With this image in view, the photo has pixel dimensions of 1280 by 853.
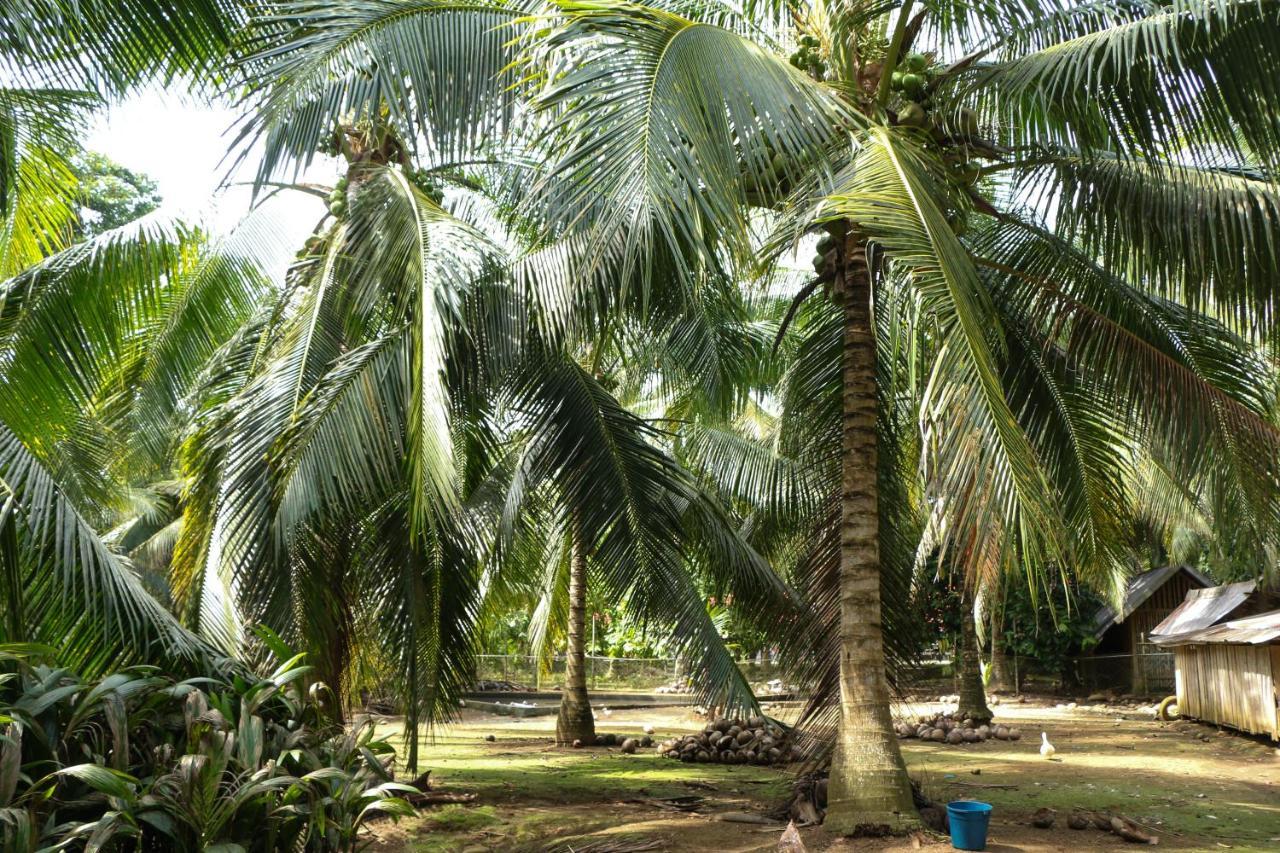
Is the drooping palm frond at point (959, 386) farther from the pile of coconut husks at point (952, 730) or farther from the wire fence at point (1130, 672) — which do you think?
the wire fence at point (1130, 672)

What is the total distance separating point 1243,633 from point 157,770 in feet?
46.9

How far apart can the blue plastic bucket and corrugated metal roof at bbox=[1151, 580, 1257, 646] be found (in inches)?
490

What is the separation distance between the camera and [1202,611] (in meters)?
19.9

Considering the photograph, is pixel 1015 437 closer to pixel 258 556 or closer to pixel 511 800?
pixel 258 556

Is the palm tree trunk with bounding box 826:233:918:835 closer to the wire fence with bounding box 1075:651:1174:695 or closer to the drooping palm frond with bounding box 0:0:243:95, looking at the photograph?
the drooping palm frond with bounding box 0:0:243:95

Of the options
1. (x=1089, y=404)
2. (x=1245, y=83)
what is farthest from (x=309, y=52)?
(x=1089, y=404)

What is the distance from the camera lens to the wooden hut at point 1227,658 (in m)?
14.2

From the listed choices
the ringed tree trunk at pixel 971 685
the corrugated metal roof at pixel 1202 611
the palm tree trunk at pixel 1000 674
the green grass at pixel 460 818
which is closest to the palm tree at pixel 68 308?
the green grass at pixel 460 818

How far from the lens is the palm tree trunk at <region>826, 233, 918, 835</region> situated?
24.3ft

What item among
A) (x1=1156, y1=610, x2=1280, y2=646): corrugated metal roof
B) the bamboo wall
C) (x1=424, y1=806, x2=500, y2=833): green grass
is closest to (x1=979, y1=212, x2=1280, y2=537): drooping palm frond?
(x1=1156, y1=610, x2=1280, y2=646): corrugated metal roof

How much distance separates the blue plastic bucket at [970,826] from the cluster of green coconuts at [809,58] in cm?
506

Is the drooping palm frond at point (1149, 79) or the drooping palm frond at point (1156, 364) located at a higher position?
the drooping palm frond at point (1149, 79)

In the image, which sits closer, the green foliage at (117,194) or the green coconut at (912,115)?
the green coconut at (912,115)

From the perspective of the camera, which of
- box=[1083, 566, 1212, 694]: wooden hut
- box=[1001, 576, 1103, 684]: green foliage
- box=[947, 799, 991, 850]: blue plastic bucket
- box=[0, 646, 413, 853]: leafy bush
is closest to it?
box=[0, 646, 413, 853]: leafy bush
